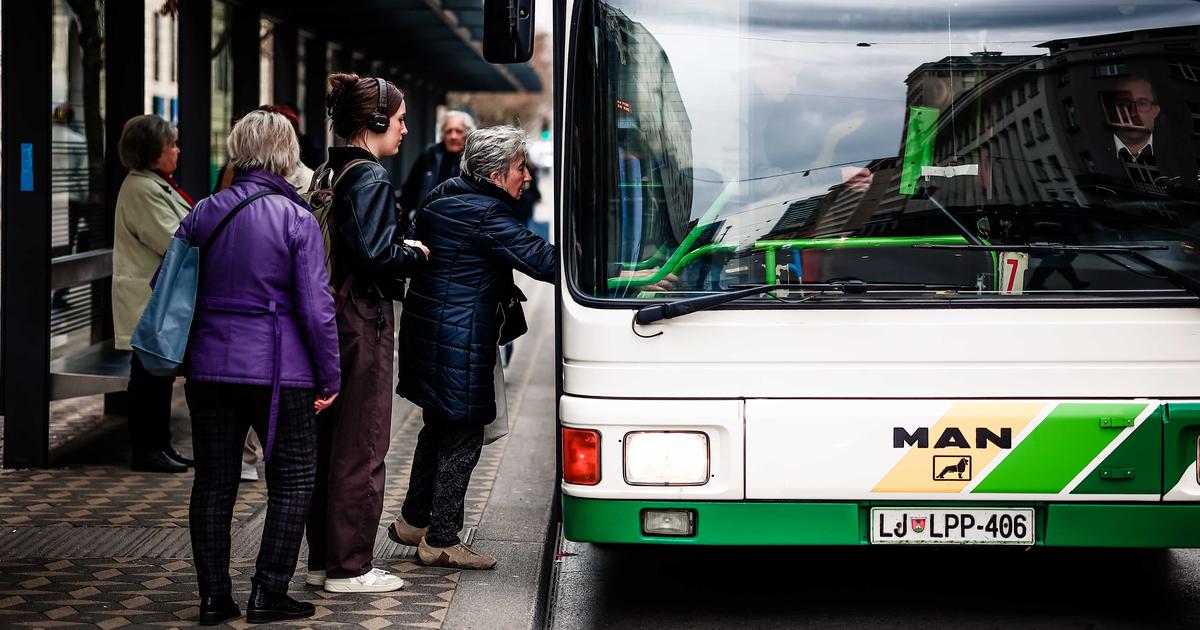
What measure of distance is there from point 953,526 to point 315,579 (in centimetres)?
230

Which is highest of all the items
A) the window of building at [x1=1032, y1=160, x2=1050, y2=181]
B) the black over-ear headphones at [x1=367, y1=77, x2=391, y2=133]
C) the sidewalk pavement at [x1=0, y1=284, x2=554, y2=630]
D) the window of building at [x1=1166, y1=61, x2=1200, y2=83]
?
the window of building at [x1=1166, y1=61, x2=1200, y2=83]

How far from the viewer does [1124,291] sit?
196 inches

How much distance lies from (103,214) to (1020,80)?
6.24 meters

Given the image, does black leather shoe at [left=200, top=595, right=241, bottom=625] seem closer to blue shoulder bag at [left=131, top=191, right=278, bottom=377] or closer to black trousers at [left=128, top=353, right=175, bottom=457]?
blue shoulder bag at [left=131, top=191, right=278, bottom=377]

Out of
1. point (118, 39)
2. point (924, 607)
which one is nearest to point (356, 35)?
point (118, 39)

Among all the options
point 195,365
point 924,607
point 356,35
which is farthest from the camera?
point 356,35

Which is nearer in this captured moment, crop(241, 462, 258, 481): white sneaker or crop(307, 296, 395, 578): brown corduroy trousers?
crop(307, 296, 395, 578): brown corduroy trousers

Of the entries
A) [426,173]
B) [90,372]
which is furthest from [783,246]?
[426,173]

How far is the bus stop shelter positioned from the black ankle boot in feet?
11.0

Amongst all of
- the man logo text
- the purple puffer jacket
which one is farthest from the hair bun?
the man logo text

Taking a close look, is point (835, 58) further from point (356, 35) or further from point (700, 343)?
point (356, 35)

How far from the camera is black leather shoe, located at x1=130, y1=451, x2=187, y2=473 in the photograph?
314 inches

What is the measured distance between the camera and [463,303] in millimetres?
5676

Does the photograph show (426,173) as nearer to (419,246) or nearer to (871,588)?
(419,246)
